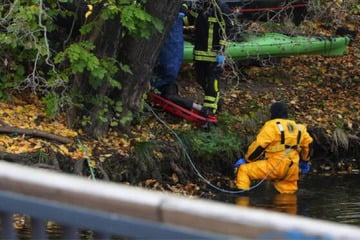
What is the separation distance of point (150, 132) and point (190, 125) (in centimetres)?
83

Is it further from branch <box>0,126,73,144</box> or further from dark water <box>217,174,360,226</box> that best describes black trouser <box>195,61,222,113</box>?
branch <box>0,126,73,144</box>

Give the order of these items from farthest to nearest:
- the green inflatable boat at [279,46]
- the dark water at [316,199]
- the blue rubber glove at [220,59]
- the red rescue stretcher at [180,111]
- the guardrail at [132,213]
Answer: the green inflatable boat at [279,46], the red rescue stretcher at [180,111], the blue rubber glove at [220,59], the dark water at [316,199], the guardrail at [132,213]

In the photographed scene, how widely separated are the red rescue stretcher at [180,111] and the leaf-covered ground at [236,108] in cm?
12

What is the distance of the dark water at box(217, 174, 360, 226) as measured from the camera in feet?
27.9

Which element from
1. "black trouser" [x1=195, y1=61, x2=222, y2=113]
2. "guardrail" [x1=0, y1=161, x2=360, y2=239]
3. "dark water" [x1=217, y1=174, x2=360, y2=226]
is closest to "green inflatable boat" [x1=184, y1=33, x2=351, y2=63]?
"black trouser" [x1=195, y1=61, x2=222, y2=113]

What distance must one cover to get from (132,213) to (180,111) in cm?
876

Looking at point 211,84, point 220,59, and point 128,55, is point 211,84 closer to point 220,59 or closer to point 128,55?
point 220,59

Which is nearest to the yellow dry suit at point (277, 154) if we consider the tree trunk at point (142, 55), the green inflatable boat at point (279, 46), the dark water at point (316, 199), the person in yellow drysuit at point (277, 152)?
the person in yellow drysuit at point (277, 152)

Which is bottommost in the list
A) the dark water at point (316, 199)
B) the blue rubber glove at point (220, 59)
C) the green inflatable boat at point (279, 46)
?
the dark water at point (316, 199)

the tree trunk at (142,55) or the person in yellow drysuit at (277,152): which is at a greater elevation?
the tree trunk at (142,55)

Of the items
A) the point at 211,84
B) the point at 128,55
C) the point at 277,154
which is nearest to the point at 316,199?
the point at 277,154

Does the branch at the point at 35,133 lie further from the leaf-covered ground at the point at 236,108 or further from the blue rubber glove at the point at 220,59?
the blue rubber glove at the point at 220,59

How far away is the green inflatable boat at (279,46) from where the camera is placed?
1266 cm

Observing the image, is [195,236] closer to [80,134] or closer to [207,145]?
[80,134]
